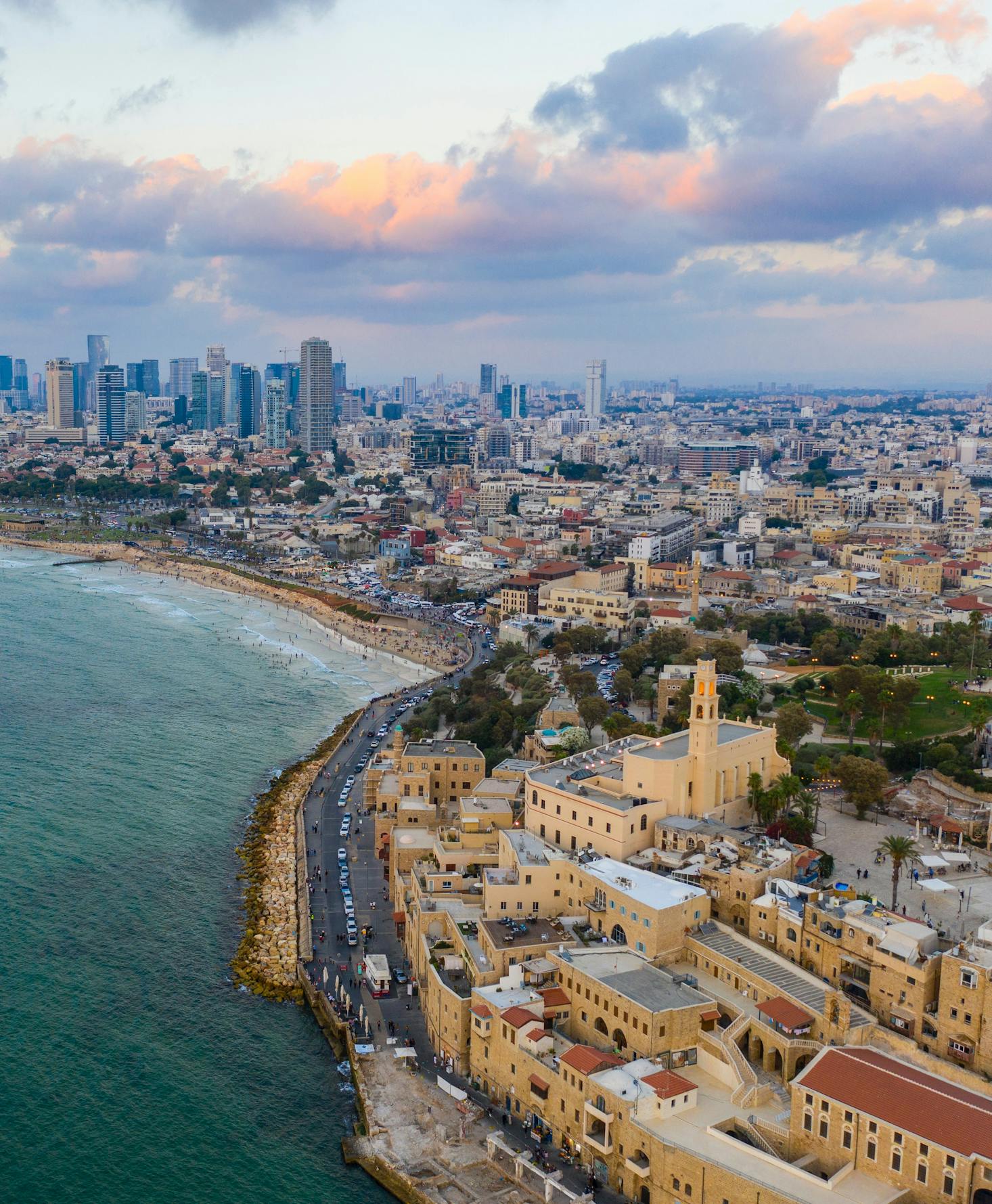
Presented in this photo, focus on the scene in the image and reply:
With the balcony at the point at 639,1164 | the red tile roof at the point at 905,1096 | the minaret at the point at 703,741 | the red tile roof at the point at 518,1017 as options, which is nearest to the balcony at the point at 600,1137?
the balcony at the point at 639,1164

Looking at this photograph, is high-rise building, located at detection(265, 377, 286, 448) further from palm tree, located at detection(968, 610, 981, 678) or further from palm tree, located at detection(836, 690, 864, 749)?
palm tree, located at detection(836, 690, 864, 749)

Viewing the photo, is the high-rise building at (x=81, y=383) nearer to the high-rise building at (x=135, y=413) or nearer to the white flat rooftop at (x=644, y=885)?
the high-rise building at (x=135, y=413)

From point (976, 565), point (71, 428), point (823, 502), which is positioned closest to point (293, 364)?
point (71, 428)

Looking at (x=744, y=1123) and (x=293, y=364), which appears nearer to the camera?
(x=744, y=1123)

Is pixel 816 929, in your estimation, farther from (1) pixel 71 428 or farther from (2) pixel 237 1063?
(1) pixel 71 428

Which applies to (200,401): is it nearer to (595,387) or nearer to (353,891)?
(595,387)

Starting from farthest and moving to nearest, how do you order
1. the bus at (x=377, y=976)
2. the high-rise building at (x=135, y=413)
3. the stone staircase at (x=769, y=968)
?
the high-rise building at (x=135, y=413)
the bus at (x=377, y=976)
the stone staircase at (x=769, y=968)

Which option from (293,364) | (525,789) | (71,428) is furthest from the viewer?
(293,364)
